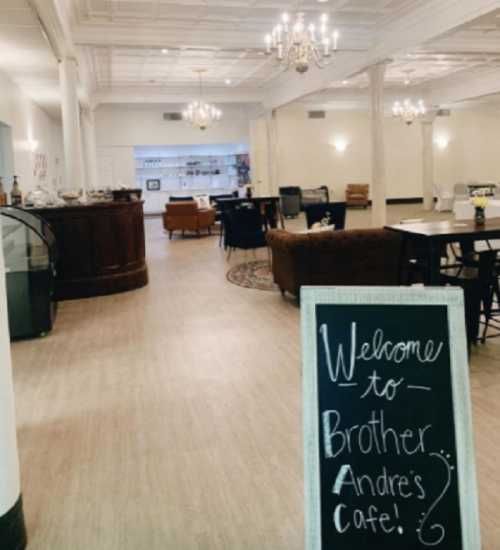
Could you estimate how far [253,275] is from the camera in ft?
26.8

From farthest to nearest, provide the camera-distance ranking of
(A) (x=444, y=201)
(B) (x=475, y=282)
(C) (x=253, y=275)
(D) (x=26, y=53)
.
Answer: (A) (x=444, y=201) < (D) (x=26, y=53) < (C) (x=253, y=275) < (B) (x=475, y=282)

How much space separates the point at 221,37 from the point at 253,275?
431 cm

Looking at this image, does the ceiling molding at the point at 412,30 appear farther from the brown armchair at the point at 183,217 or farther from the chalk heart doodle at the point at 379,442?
the chalk heart doodle at the point at 379,442

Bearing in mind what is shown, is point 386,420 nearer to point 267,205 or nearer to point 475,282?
point 475,282

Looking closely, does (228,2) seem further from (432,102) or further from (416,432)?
(432,102)

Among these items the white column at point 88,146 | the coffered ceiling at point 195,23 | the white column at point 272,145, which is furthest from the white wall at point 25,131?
the white column at point 272,145

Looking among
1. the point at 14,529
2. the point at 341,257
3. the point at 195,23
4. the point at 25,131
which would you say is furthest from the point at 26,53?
the point at 14,529

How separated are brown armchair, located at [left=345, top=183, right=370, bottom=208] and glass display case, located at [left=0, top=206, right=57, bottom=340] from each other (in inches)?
629

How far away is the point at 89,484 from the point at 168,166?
19.0 meters

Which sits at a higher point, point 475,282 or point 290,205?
point 290,205

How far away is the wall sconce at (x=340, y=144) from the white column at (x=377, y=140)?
384 inches

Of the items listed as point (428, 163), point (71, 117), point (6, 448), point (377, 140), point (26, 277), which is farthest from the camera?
point (428, 163)

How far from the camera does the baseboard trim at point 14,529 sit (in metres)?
2.13

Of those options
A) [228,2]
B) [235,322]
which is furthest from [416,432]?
[228,2]
